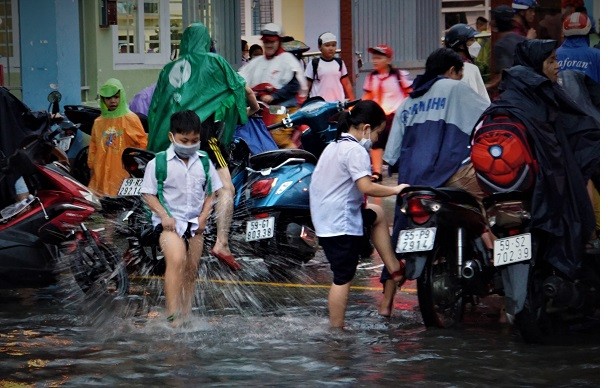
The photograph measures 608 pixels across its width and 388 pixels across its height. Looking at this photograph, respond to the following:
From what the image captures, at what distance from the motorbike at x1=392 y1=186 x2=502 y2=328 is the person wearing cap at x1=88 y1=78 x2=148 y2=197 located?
5554mm

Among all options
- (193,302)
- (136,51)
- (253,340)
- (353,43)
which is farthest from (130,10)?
(253,340)

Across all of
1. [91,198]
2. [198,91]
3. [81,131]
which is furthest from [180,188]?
[81,131]

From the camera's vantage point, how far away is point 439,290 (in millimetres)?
8820

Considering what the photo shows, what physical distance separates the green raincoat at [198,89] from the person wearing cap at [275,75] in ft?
9.00

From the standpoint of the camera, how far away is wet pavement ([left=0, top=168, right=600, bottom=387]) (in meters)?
7.64

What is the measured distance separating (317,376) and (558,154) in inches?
79.8

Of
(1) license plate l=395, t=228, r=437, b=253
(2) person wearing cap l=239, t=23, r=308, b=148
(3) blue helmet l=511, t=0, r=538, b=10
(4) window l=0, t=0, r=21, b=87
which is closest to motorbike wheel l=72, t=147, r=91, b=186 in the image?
(4) window l=0, t=0, r=21, b=87

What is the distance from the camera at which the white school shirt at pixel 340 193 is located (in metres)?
8.93

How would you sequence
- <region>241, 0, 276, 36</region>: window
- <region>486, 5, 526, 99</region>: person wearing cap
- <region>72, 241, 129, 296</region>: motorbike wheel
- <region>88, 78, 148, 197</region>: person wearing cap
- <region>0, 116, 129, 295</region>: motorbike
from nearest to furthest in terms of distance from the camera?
1. <region>0, 116, 129, 295</region>: motorbike
2. <region>72, 241, 129, 296</region>: motorbike wheel
3. <region>486, 5, 526, 99</region>: person wearing cap
4. <region>88, 78, 148, 197</region>: person wearing cap
5. <region>241, 0, 276, 36</region>: window

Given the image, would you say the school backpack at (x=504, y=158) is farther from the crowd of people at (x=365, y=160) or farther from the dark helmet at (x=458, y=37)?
the dark helmet at (x=458, y=37)

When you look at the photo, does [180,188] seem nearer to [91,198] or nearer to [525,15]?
[91,198]

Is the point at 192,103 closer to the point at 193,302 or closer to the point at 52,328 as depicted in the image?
the point at 193,302

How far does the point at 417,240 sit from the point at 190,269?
1.63m

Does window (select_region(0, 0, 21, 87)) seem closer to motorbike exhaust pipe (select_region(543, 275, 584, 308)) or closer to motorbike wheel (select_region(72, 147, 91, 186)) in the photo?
motorbike wheel (select_region(72, 147, 91, 186))
